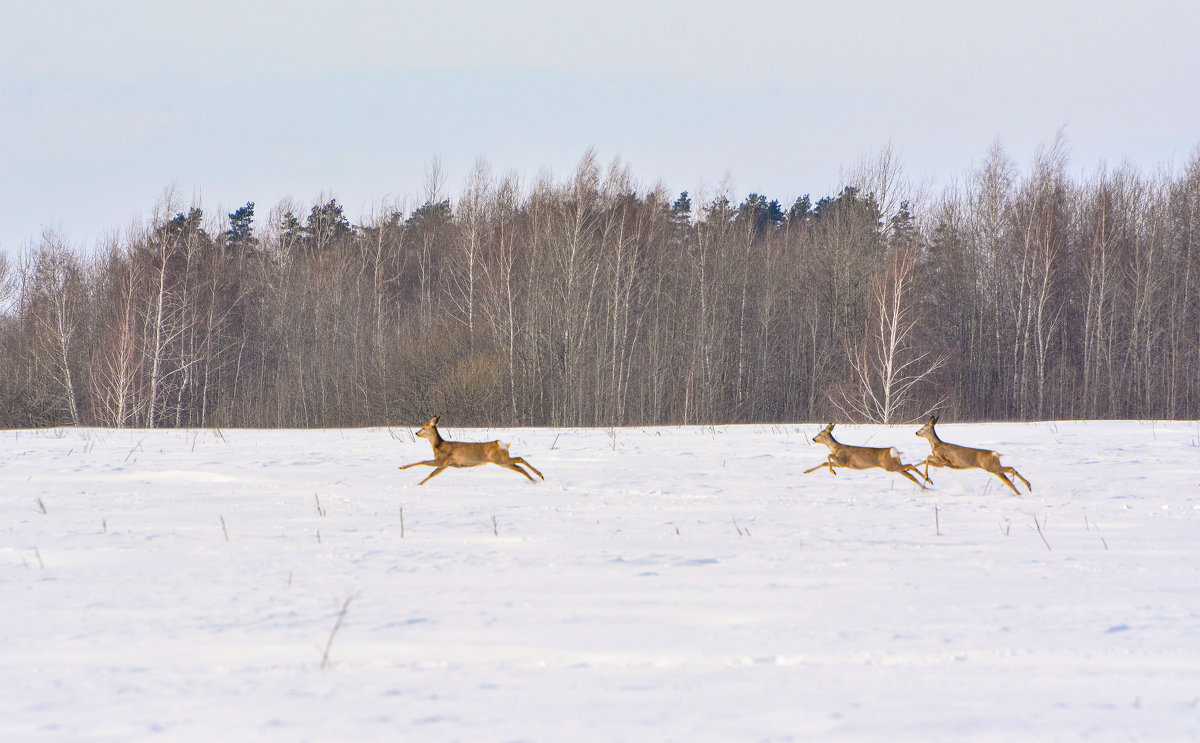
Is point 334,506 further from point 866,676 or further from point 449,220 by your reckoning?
point 449,220

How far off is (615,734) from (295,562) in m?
2.72

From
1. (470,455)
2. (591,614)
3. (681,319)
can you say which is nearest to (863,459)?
(470,455)

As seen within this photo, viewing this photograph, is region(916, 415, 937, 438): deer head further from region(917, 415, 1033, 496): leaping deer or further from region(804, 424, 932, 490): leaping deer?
region(804, 424, 932, 490): leaping deer

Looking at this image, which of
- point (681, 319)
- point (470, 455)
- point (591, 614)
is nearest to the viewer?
point (591, 614)

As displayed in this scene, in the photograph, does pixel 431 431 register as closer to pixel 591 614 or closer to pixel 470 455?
pixel 470 455

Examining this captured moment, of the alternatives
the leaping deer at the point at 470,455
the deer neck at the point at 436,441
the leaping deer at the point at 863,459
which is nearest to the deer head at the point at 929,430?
the leaping deer at the point at 863,459

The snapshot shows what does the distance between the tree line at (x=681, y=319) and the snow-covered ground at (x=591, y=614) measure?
87.9 feet

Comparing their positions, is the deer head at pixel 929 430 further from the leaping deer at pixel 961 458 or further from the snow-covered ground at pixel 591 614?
the snow-covered ground at pixel 591 614

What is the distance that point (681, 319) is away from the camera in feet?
145

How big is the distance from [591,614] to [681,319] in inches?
1611

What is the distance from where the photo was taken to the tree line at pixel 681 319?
121 ft

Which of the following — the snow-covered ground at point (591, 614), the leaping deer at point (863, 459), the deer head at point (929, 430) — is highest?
the deer head at point (929, 430)

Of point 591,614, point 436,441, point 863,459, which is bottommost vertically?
point 591,614

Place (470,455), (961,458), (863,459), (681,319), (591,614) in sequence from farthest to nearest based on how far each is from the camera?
(681,319), (863,459), (961,458), (470,455), (591,614)
